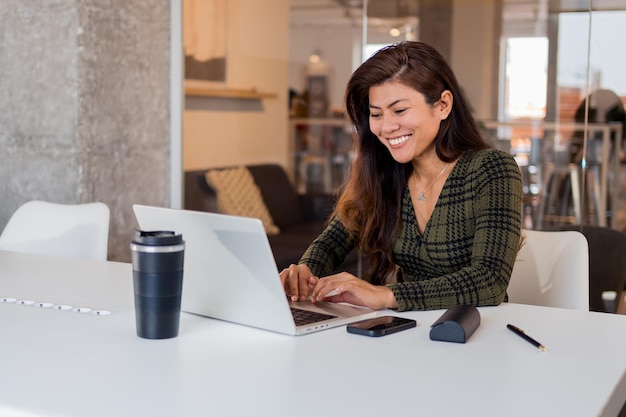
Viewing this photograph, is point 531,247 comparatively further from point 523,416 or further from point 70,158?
point 70,158

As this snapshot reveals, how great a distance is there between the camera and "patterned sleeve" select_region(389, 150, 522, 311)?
1.98 metres

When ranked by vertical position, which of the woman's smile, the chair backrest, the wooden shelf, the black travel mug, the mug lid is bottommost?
the chair backrest

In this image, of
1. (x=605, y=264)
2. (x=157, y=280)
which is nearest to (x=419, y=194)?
(x=157, y=280)

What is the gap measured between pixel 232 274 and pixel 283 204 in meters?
3.58

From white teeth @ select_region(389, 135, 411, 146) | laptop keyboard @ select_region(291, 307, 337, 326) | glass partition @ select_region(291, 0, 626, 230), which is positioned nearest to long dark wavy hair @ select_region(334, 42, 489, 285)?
white teeth @ select_region(389, 135, 411, 146)

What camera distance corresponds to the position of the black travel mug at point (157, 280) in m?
1.61

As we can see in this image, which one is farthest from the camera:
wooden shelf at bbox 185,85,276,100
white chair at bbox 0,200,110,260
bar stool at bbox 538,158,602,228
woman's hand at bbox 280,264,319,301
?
wooden shelf at bbox 185,85,276,100

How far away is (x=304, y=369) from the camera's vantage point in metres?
1.49

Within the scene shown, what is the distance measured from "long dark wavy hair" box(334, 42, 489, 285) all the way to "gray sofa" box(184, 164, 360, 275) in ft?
7.92

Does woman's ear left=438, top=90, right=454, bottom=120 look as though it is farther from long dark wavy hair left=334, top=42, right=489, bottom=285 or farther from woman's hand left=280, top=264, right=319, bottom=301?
woman's hand left=280, top=264, right=319, bottom=301

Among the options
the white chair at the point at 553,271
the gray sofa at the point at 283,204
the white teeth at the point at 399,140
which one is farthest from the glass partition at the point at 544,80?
the white teeth at the point at 399,140

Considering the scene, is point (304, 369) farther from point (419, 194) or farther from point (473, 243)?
point (419, 194)

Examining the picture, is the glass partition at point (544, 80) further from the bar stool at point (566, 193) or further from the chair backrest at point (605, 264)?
the chair backrest at point (605, 264)

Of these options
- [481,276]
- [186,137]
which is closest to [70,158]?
[186,137]
